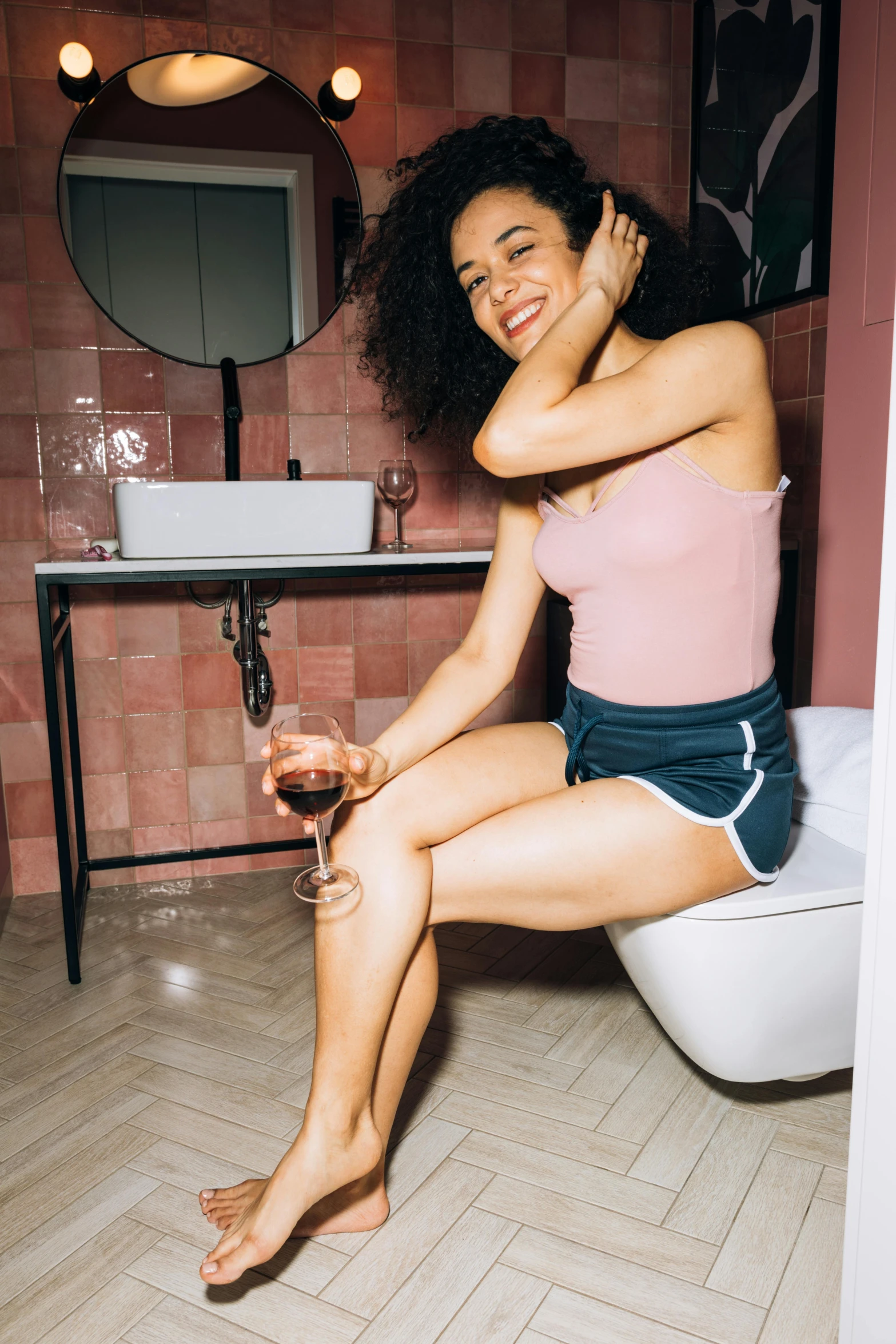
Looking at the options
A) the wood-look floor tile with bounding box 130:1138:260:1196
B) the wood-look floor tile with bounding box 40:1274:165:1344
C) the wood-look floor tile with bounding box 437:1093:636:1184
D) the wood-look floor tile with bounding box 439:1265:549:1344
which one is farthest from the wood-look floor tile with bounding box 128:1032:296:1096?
the wood-look floor tile with bounding box 439:1265:549:1344

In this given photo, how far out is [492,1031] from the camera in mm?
1722

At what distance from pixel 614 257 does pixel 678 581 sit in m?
0.44

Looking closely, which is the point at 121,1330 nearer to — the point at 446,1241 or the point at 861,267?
the point at 446,1241

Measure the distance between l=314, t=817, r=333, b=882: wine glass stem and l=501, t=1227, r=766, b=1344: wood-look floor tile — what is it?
0.55 meters

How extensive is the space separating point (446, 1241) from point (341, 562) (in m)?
1.23

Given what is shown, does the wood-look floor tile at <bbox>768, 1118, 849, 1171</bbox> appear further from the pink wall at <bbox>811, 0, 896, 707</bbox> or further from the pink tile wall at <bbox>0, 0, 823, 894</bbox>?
the pink tile wall at <bbox>0, 0, 823, 894</bbox>

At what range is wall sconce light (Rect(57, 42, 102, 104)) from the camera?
2086 mm

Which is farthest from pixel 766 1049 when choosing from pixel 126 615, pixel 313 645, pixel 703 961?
pixel 126 615

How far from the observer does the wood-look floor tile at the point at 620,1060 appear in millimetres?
1544

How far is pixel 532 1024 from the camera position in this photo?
5.72 feet

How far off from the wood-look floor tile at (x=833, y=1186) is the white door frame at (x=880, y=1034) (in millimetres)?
646

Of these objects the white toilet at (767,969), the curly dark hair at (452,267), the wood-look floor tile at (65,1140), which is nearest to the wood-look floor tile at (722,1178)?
the white toilet at (767,969)

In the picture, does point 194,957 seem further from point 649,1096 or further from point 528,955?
point 649,1096

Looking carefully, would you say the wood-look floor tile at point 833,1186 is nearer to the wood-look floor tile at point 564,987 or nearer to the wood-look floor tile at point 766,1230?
the wood-look floor tile at point 766,1230
